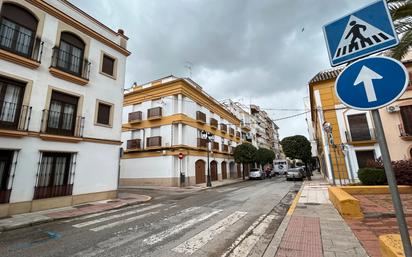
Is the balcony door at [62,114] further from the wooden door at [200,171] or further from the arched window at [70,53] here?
the wooden door at [200,171]

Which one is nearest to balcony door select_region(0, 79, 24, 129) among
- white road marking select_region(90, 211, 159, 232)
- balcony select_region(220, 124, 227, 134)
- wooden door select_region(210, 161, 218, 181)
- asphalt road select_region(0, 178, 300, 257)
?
asphalt road select_region(0, 178, 300, 257)

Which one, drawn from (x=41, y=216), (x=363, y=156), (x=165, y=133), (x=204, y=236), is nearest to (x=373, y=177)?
(x=363, y=156)

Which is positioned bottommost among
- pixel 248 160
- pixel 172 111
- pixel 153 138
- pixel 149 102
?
pixel 248 160

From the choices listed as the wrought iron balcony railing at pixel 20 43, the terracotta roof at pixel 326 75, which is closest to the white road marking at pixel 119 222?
the wrought iron balcony railing at pixel 20 43

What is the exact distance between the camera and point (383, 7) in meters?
2.15

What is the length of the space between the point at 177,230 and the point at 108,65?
11.6m

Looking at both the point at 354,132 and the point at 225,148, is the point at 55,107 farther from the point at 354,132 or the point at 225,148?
the point at 225,148

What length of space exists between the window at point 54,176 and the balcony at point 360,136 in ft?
64.1

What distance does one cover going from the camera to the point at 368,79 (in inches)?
78.9

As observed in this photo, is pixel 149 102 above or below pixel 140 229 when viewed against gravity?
above

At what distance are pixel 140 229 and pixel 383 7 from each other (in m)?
6.78

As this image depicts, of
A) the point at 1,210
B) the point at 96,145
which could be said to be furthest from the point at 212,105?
the point at 1,210

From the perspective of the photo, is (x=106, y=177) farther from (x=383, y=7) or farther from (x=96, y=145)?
(x=383, y=7)

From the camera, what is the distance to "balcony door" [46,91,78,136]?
10.0 meters
